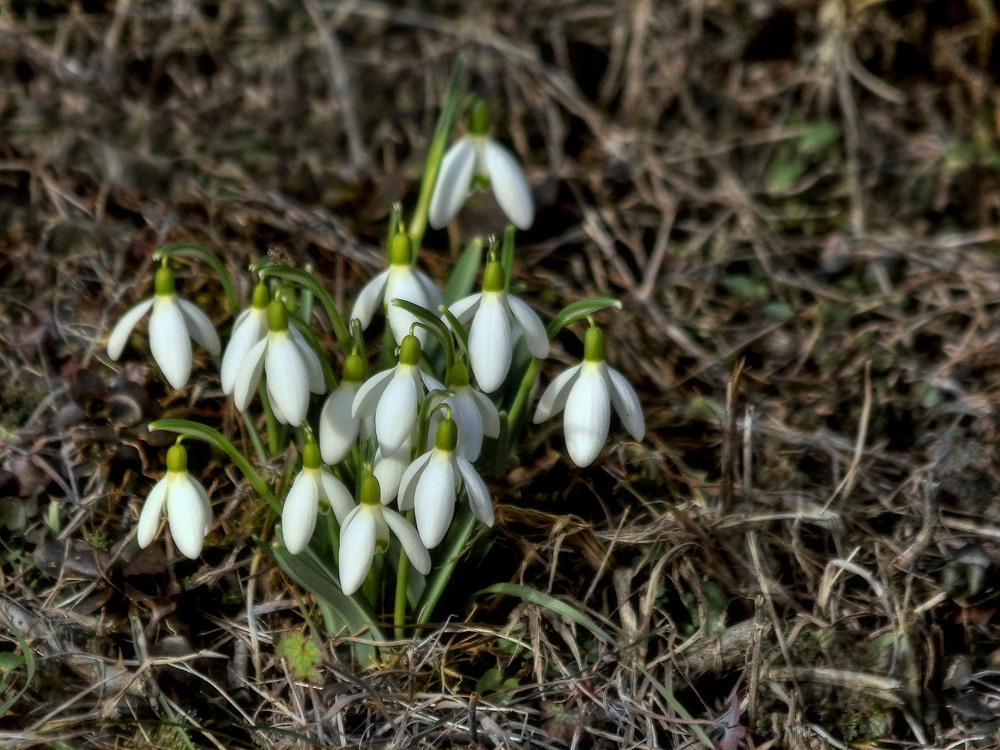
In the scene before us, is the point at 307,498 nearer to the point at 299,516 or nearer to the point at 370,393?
the point at 299,516

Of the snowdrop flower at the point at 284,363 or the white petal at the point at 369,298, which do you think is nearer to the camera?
the snowdrop flower at the point at 284,363

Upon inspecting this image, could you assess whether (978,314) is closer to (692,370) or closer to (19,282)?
(692,370)

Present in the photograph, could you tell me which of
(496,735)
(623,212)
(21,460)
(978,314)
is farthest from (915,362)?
(21,460)

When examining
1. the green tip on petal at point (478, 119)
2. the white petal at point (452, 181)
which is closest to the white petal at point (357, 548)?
the white petal at point (452, 181)

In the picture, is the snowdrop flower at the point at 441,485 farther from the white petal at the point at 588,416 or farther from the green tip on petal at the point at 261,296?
the green tip on petal at the point at 261,296

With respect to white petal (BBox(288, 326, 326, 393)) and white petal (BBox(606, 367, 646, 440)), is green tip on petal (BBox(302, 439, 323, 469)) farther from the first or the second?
white petal (BBox(606, 367, 646, 440))

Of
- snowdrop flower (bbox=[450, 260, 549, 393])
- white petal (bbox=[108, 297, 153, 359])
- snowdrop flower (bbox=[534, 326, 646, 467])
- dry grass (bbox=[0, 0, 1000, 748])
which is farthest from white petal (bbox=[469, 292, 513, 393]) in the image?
white petal (bbox=[108, 297, 153, 359])

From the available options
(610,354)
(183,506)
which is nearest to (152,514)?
(183,506)
